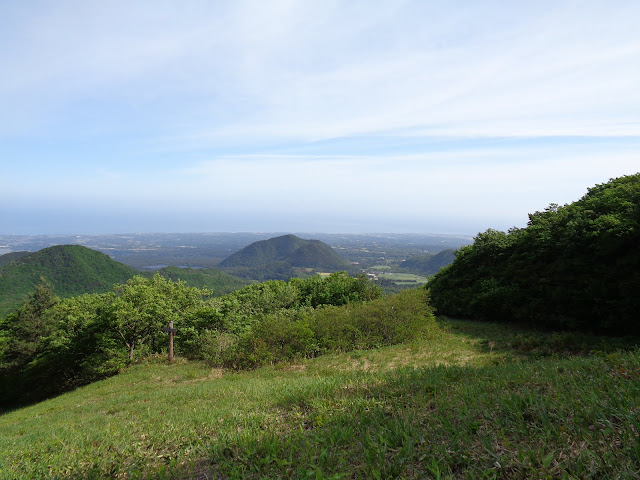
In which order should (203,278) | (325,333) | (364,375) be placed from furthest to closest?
(203,278), (325,333), (364,375)

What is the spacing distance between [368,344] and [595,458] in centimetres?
1316

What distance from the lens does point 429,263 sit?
13750cm

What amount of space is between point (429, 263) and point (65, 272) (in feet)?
444

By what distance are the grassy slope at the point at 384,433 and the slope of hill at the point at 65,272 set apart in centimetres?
9136

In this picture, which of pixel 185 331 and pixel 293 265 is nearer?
pixel 185 331

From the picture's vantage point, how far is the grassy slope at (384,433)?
3016 mm

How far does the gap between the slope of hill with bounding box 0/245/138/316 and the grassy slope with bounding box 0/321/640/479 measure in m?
91.4

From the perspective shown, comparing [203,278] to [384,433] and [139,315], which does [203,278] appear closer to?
[139,315]

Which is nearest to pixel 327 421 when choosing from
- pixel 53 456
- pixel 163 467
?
pixel 163 467

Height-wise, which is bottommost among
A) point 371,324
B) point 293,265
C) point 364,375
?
point 293,265

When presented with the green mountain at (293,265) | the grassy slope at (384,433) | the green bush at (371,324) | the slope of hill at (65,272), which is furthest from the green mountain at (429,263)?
the grassy slope at (384,433)

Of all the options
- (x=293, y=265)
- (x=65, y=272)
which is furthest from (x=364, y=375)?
(x=293, y=265)

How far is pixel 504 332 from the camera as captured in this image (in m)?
17.4

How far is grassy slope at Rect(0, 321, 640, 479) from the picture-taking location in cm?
302
